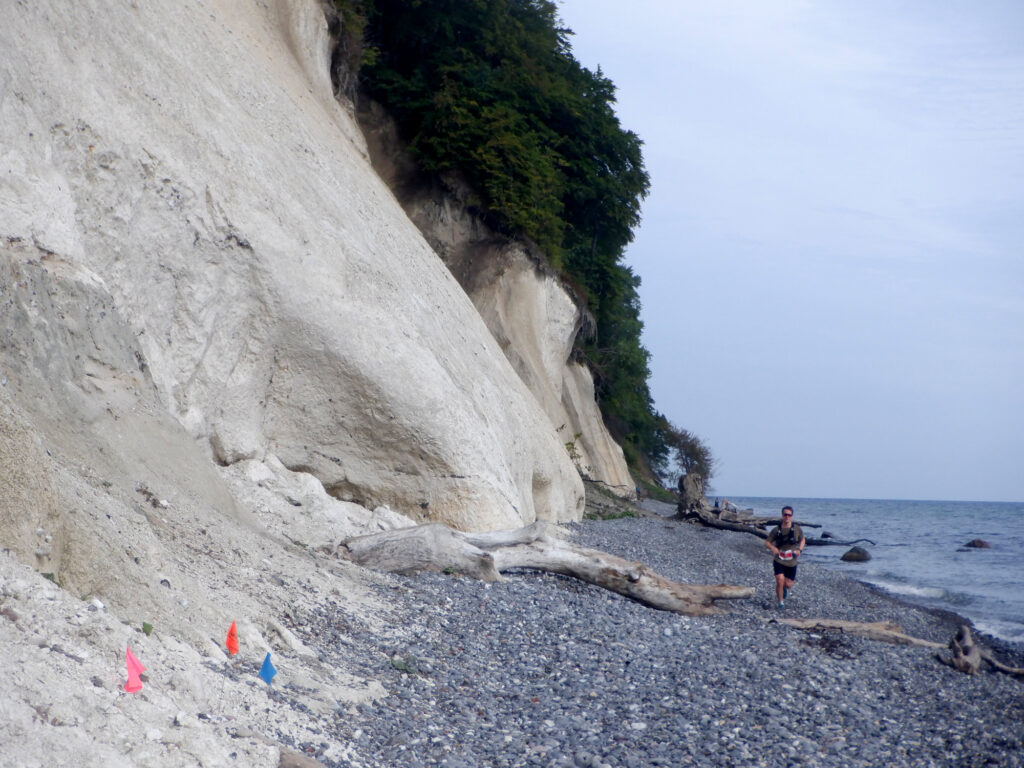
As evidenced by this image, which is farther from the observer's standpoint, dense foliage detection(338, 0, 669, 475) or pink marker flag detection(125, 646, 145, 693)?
dense foliage detection(338, 0, 669, 475)

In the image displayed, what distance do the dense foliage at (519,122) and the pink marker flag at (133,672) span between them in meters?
19.7

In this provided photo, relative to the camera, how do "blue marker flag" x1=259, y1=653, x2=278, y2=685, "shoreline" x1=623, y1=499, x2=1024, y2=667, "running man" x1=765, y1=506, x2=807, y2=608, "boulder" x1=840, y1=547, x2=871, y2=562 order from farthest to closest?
"boulder" x1=840, y1=547, x2=871, y2=562, "shoreline" x1=623, y1=499, x2=1024, y2=667, "running man" x1=765, y1=506, x2=807, y2=608, "blue marker flag" x1=259, y1=653, x2=278, y2=685

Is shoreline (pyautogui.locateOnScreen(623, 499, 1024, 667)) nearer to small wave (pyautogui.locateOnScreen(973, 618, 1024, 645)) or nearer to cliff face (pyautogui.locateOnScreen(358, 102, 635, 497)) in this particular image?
small wave (pyautogui.locateOnScreen(973, 618, 1024, 645))

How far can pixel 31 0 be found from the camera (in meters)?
11.0

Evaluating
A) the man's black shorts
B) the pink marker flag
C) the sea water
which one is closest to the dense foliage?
the sea water

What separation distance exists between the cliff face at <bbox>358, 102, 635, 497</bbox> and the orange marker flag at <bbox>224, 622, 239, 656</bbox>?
2031 centimetres

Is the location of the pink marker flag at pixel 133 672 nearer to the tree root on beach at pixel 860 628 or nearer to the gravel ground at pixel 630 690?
the gravel ground at pixel 630 690

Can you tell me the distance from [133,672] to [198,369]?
25.8ft

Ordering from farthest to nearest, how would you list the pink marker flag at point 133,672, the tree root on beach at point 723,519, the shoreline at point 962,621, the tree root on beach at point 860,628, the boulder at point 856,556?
1. the boulder at point 856,556
2. the tree root on beach at point 723,519
3. the shoreline at point 962,621
4. the tree root on beach at point 860,628
5. the pink marker flag at point 133,672

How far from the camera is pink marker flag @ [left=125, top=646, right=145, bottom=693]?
4.25m

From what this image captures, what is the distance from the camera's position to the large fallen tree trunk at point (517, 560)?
33.9 feet

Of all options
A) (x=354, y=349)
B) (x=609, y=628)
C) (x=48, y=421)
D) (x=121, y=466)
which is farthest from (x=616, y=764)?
(x=354, y=349)

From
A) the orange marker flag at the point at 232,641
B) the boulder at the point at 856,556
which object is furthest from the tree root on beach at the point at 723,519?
the orange marker flag at the point at 232,641

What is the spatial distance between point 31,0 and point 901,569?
31031 millimetres
